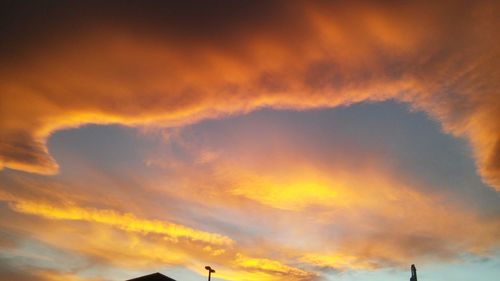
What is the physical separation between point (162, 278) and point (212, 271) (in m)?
5.85

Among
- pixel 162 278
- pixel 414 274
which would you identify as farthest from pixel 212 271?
pixel 414 274

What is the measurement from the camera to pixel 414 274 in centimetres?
4497

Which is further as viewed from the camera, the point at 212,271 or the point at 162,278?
the point at 212,271

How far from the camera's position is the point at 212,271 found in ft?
143

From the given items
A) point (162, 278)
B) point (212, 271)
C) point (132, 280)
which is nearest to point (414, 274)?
point (212, 271)

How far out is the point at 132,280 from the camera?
133 feet

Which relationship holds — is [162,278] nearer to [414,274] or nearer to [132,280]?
[132,280]

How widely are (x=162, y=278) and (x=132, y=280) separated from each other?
3.11 m

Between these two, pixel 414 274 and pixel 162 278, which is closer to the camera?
pixel 162 278

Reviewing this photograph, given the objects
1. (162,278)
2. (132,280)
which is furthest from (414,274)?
(132,280)

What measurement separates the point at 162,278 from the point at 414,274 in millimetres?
25868

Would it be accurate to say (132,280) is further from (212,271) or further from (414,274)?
(414,274)

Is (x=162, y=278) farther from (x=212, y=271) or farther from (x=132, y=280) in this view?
(x=212, y=271)

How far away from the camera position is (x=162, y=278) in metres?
39.7
